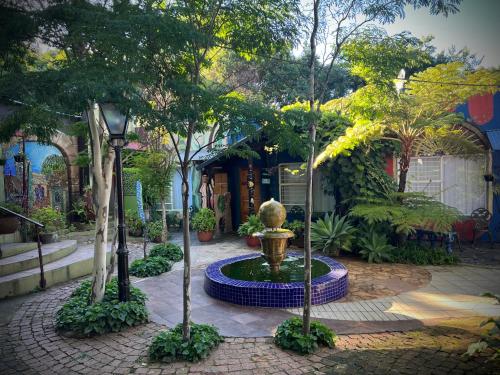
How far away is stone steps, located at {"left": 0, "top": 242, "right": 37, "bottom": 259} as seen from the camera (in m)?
7.92

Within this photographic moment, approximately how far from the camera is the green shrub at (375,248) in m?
8.99

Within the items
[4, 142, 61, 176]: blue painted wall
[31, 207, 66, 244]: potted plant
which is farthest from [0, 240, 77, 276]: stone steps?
[4, 142, 61, 176]: blue painted wall

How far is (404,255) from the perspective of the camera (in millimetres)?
9000

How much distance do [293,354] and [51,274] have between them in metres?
5.73

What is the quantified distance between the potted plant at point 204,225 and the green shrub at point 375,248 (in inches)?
215

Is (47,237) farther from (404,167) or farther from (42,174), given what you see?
(404,167)

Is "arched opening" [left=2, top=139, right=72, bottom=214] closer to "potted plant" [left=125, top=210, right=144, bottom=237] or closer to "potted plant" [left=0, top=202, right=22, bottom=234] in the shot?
"potted plant" [left=125, top=210, right=144, bottom=237]

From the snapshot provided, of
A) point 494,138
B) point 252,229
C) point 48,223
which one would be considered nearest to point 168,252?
point 252,229

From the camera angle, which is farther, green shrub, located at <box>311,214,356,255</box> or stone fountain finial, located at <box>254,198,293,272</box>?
green shrub, located at <box>311,214,356,255</box>

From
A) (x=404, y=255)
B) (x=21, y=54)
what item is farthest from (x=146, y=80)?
(x=404, y=255)

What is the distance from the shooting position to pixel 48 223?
1005 cm

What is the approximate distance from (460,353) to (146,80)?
483 centimetres

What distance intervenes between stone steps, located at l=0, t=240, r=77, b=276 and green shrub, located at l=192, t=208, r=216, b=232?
411 centimetres

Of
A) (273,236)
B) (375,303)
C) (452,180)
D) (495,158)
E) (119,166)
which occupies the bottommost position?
(375,303)
